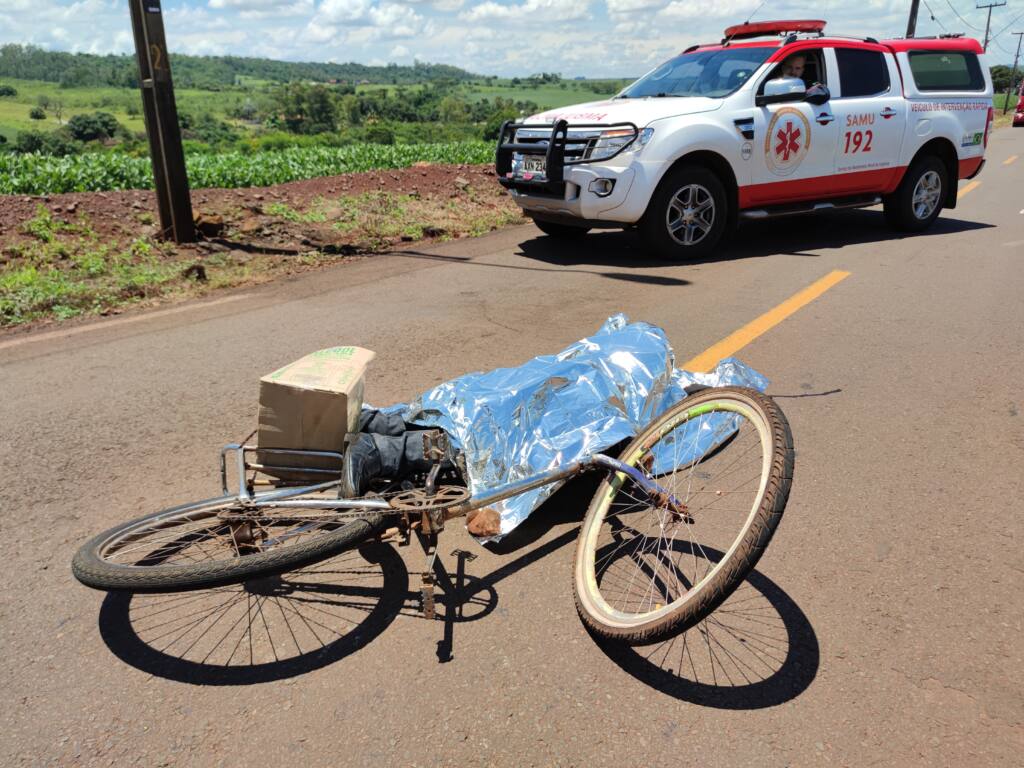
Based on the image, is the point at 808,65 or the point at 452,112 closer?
the point at 808,65

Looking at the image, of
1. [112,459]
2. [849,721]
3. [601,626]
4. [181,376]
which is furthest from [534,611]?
[181,376]

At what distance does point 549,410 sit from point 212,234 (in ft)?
23.3

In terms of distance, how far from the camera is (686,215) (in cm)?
850

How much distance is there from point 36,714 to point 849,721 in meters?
2.31

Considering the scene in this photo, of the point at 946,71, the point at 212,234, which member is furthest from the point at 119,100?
the point at 946,71

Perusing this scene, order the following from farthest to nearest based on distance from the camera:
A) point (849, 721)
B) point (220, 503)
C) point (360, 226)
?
point (360, 226) < point (220, 503) < point (849, 721)

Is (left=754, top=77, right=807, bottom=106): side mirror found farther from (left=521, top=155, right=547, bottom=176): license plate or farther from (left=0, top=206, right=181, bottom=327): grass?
(left=0, top=206, right=181, bottom=327): grass

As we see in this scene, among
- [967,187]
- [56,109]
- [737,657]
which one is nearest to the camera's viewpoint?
[737,657]

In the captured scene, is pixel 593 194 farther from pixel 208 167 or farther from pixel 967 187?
pixel 967 187

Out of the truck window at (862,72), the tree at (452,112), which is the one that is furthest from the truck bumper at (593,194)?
the tree at (452,112)

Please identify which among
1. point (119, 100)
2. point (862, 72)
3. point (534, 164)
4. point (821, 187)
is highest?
point (119, 100)

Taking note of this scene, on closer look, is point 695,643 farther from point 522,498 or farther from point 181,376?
point 181,376

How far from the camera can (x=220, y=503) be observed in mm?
2969

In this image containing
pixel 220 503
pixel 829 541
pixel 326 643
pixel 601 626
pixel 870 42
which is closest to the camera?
pixel 601 626
